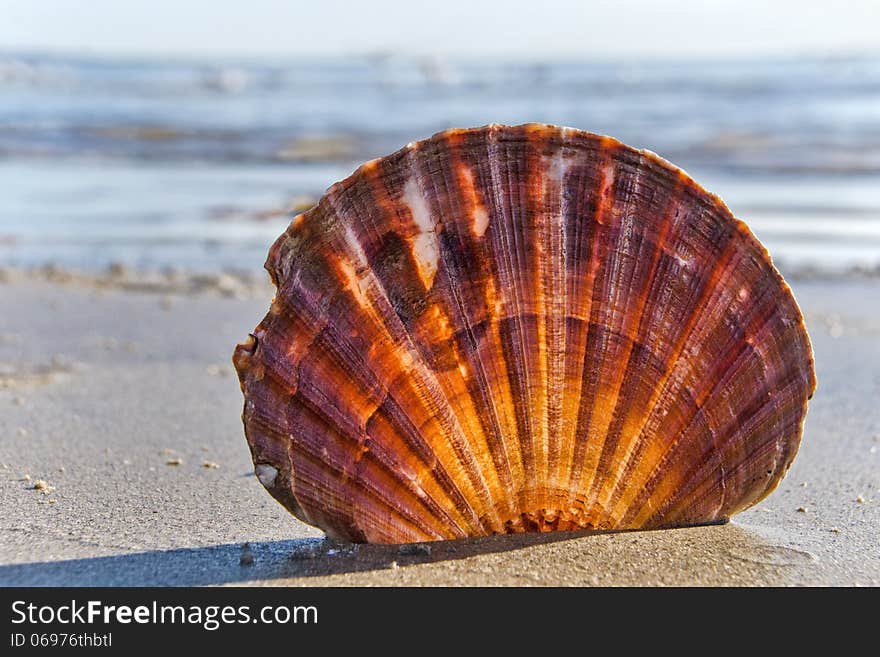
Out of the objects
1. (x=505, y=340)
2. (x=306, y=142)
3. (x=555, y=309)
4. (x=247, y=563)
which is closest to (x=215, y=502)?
(x=247, y=563)

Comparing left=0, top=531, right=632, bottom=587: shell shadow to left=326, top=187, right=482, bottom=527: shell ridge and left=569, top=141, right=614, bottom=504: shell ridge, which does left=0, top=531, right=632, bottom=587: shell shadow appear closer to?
left=569, top=141, right=614, bottom=504: shell ridge

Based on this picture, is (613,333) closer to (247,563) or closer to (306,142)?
(247,563)

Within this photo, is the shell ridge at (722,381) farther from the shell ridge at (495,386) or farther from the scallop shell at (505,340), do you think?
the shell ridge at (495,386)

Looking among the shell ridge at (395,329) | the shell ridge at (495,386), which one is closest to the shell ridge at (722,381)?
the shell ridge at (495,386)

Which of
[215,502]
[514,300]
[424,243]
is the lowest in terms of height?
[215,502]

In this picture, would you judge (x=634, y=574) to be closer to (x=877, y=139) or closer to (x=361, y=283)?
(x=361, y=283)

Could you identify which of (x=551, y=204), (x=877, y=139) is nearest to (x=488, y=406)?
(x=551, y=204)

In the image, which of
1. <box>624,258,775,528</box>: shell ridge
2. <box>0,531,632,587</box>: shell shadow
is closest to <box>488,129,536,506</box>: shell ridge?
<box>0,531,632,587</box>: shell shadow

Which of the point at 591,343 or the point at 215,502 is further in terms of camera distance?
the point at 215,502
